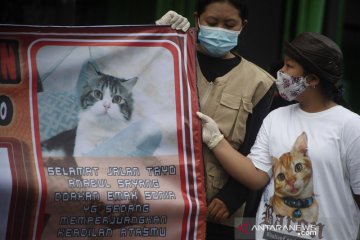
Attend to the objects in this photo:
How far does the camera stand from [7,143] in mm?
2672

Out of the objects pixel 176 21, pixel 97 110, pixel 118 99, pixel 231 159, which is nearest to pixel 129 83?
pixel 118 99

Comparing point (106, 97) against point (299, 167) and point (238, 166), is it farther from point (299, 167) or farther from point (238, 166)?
point (299, 167)

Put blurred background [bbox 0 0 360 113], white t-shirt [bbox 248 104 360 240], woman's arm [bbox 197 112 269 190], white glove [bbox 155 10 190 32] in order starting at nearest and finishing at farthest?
white t-shirt [bbox 248 104 360 240] → woman's arm [bbox 197 112 269 190] → white glove [bbox 155 10 190 32] → blurred background [bbox 0 0 360 113]

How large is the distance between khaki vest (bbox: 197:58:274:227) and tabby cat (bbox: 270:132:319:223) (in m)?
0.26

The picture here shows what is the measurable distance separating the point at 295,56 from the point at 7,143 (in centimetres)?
134

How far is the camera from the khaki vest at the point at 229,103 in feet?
9.26

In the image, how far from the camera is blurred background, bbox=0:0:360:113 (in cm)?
442

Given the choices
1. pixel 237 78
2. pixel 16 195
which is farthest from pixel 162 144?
pixel 16 195

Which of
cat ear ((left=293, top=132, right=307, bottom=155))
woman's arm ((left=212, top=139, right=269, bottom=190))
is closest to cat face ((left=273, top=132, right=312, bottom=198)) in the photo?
cat ear ((left=293, top=132, right=307, bottom=155))

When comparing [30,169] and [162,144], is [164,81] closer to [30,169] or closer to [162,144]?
[162,144]

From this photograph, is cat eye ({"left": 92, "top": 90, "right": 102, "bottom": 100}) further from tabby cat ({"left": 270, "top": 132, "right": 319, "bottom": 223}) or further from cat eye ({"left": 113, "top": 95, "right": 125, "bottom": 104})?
tabby cat ({"left": 270, "top": 132, "right": 319, "bottom": 223})

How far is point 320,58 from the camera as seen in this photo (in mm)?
2672

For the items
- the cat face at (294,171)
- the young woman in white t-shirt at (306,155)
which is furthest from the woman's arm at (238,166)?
the cat face at (294,171)

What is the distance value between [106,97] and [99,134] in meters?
0.18
